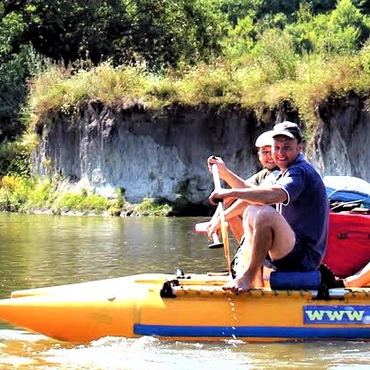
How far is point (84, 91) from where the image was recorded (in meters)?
26.3

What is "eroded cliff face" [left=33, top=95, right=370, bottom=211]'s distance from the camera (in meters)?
24.8

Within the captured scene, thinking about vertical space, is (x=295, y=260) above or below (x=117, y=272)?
above

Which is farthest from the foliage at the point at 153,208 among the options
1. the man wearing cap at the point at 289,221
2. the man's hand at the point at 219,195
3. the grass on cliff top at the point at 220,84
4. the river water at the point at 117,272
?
the man's hand at the point at 219,195

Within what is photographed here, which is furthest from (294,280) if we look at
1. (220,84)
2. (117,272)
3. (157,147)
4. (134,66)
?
(134,66)

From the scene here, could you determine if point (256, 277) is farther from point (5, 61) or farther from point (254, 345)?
point (5, 61)

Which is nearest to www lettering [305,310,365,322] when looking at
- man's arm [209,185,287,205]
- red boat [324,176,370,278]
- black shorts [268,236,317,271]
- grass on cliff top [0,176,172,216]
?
black shorts [268,236,317,271]

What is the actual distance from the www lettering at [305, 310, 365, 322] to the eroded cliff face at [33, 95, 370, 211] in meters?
16.6

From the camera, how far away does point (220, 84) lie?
2495cm

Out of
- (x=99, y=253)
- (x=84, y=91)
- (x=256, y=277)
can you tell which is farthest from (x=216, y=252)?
(x=84, y=91)

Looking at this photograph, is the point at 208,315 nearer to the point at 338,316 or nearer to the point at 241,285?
the point at 241,285

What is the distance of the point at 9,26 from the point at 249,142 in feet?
40.4

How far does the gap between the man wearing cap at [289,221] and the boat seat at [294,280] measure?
0.14ft

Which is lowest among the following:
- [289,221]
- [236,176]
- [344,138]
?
[289,221]

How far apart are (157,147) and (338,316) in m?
18.6
